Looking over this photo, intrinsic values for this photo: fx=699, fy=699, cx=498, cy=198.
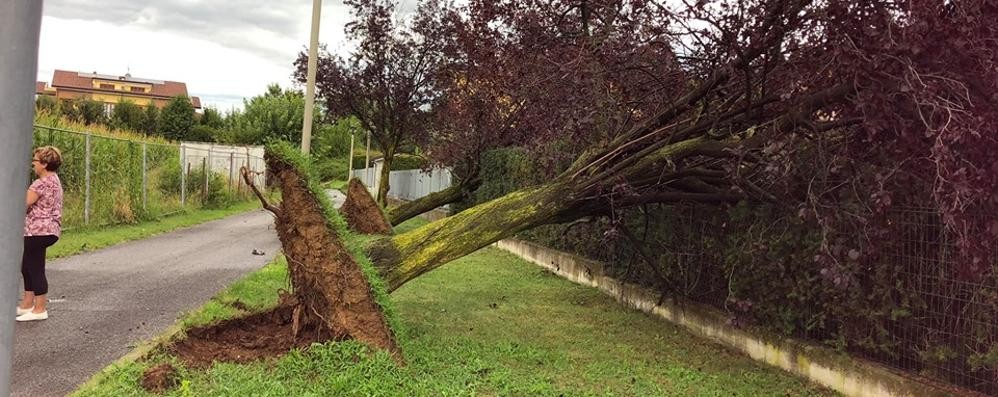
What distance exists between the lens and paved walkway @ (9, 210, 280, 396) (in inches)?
205

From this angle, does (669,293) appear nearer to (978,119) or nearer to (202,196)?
(978,119)

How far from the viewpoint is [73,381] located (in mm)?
4867

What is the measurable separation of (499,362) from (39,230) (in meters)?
4.45

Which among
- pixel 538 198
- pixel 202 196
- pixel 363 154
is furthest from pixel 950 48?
pixel 363 154

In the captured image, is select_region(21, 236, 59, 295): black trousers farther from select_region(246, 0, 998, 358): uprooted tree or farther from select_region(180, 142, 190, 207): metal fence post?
select_region(180, 142, 190, 207): metal fence post

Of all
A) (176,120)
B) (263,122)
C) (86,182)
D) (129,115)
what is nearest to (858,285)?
(86,182)

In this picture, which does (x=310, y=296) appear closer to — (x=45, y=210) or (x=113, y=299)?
(x=45, y=210)

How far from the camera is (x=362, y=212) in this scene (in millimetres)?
9836

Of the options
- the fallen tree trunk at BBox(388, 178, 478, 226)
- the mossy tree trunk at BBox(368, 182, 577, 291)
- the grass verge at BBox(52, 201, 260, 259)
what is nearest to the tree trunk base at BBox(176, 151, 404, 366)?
the mossy tree trunk at BBox(368, 182, 577, 291)

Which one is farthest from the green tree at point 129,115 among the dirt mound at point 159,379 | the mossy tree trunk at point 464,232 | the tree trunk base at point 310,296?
the dirt mound at point 159,379

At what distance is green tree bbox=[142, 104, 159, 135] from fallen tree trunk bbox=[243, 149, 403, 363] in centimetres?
5654

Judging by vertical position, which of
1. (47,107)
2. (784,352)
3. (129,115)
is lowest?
(784,352)

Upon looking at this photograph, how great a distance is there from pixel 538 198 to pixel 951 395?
3.61 meters

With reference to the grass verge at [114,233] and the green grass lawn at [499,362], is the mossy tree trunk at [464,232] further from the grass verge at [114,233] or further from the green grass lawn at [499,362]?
the grass verge at [114,233]
